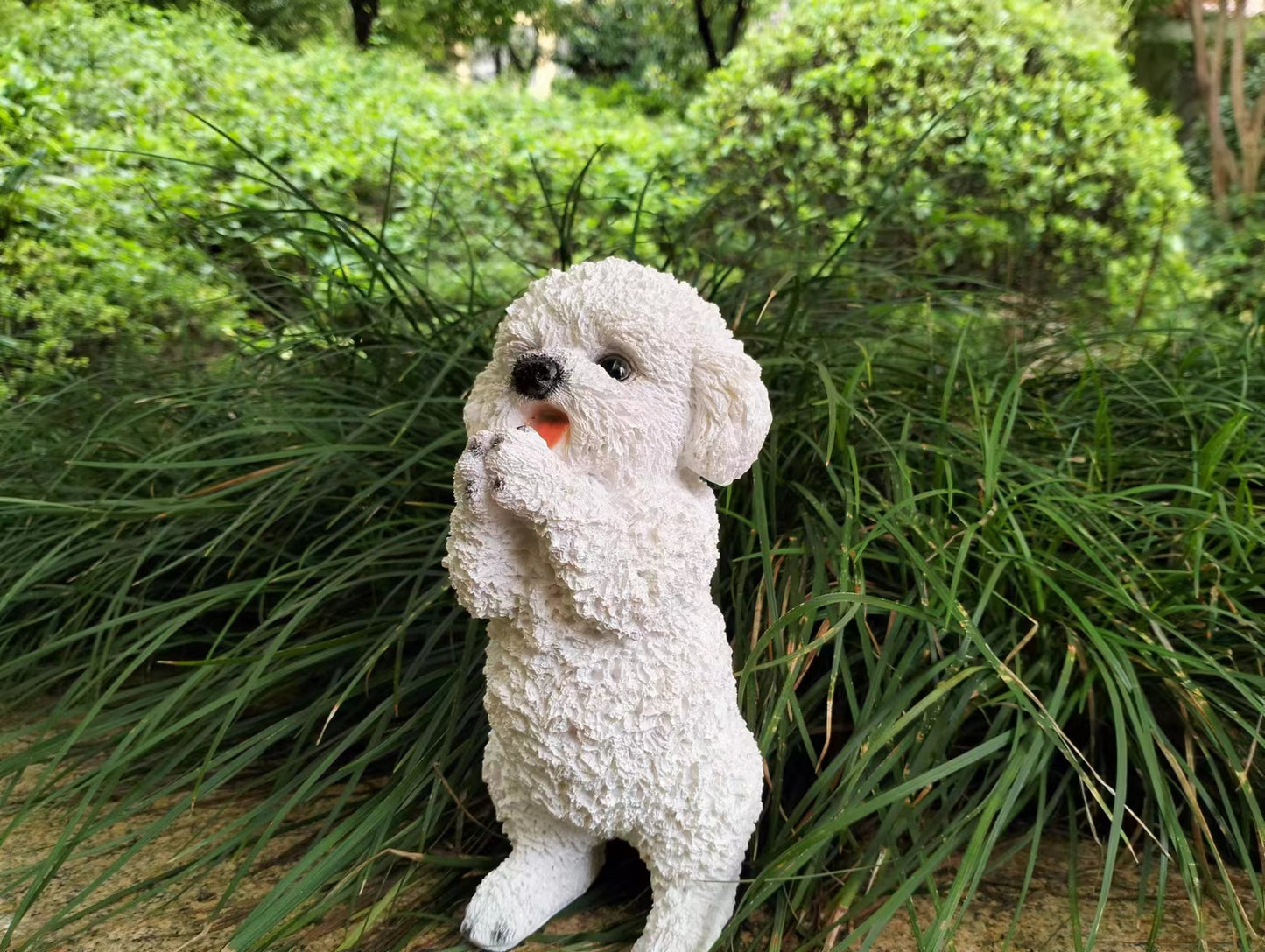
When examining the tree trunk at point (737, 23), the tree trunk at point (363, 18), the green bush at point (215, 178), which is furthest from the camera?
the tree trunk at point (363, 18)

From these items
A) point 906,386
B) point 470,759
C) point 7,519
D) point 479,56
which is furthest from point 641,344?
point 479,56

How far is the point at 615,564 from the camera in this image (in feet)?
3.19

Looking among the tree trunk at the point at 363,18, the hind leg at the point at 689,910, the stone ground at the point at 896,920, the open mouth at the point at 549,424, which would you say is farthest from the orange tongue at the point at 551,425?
the tree trunk at the point at 363,18

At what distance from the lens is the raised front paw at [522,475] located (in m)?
0.94

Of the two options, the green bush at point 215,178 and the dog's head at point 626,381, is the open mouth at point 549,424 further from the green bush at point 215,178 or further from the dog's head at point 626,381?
the green bush at point 215,178

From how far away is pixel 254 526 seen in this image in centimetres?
180

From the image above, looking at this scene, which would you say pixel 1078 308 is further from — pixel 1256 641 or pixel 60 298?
pixel 60 298

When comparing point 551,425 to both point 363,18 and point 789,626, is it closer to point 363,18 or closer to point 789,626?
point 789,626

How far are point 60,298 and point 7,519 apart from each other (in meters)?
1.30

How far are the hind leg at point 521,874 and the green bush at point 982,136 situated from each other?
2403 millimetres

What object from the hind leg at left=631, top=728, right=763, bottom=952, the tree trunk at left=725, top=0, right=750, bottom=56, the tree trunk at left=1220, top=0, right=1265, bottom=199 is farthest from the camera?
the tree trunk at left=725, top=0, right=750, bottom=56

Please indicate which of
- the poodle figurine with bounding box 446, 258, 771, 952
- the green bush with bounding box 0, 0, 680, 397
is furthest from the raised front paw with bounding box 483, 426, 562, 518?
the green bush with bounding box 0, 0, 680, 397

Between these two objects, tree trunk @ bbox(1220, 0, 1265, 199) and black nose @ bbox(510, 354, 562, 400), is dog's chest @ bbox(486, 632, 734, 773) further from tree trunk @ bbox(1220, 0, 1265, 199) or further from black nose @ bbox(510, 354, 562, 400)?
tree trunk @ bbox(1220, 0, 1265, 199)

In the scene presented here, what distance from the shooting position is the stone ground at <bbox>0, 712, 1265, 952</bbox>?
121cm
